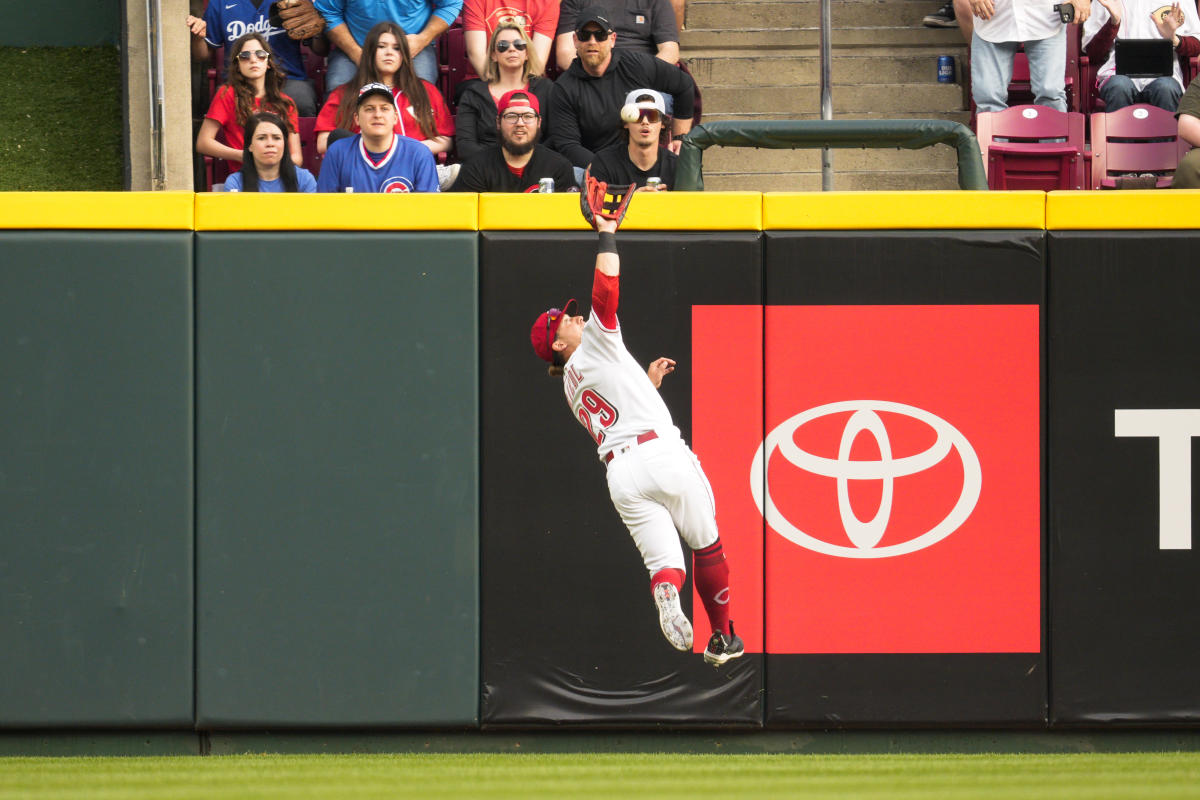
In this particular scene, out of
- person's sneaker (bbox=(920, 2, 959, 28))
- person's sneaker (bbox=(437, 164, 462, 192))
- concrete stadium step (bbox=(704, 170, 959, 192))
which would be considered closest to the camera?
person's sneaker (bbox=(437, 164, 462, 192))

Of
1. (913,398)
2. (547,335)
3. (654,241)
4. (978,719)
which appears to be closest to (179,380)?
(547,335)

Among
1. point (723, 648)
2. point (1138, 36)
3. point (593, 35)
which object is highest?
point (1138, 36)

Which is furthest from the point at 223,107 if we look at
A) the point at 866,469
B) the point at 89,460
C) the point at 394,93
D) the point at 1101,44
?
the point at 1101,44

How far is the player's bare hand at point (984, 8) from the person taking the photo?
8914 mm

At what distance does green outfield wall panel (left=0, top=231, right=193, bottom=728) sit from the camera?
17.8 ft

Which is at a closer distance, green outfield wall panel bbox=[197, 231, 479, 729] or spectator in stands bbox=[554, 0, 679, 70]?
green outfield wall panel bbox=[197, 231, 479, 729]

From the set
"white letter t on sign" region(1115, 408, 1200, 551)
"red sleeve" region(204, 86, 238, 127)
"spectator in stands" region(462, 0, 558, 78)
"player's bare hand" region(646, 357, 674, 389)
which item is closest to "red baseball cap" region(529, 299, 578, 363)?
"player's bare hand" region(646, 357, 674, 389)

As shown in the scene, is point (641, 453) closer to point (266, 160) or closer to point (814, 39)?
point (266, 160)

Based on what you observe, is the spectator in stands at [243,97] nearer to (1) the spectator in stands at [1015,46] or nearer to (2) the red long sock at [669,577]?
(2) the red long sock at [669,577]

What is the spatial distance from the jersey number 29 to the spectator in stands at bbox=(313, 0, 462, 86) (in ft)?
12.2

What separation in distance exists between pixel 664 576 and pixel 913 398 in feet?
3.75

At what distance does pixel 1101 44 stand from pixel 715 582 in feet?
19.9

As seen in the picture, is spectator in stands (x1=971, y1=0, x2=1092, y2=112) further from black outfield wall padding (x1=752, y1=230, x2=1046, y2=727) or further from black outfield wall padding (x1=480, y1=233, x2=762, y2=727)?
black outfield wall padding (x1=480, y1=233, x2=762, y2=727)

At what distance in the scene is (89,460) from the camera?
5438 mm
